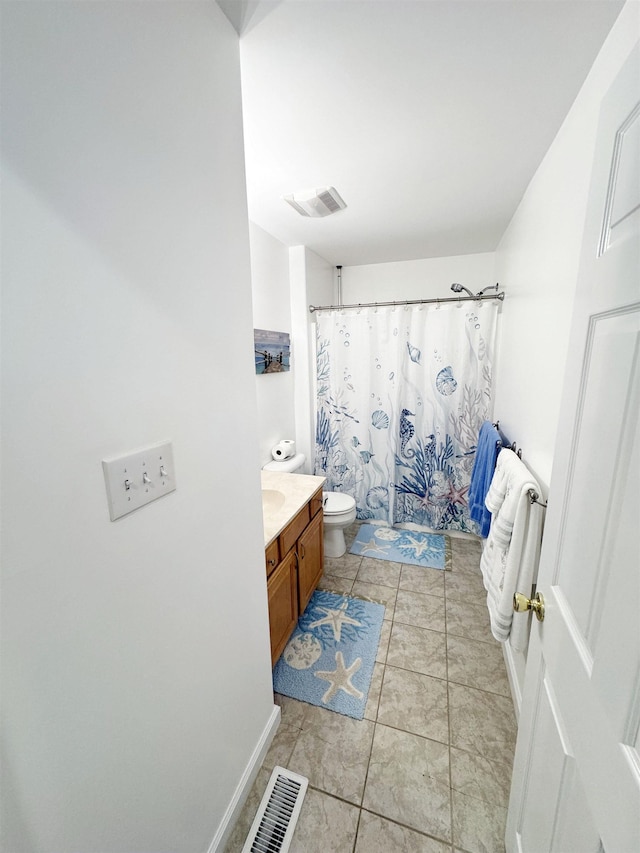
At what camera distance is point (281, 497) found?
1845 mm

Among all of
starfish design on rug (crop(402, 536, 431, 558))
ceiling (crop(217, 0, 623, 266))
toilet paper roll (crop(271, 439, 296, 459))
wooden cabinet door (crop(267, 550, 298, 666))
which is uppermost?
ceiling (crop(217, 0, 623, 266))

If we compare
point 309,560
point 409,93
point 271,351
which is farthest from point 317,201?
point 309,560

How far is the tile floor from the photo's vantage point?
108cm

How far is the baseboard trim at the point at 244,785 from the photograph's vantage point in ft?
3.37

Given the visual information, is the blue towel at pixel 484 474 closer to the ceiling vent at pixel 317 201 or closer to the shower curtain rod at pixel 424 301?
the shower curtain rod at pixel 424 301

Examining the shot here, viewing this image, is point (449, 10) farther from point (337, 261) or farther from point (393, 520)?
point (393, 520)

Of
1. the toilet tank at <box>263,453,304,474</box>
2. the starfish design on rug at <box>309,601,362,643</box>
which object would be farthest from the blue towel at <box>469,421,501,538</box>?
the toilet tank at <box>263,453,304,474</box>

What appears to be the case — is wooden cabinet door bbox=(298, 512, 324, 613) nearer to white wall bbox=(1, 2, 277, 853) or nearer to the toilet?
the toilet

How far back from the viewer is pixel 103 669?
636 millimetres

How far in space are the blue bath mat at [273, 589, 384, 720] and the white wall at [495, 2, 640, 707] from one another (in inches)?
27.1

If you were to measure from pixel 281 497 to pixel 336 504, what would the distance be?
713 mm

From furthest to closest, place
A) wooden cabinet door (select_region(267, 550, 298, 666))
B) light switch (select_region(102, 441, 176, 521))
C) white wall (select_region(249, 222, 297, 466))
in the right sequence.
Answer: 1. white wall (select_region(249, 222, 297, 466))
2. wooden cabinet door (select_region(267, 550, 298, 666))
3. light switch (select_region(102, 441, 176, 521))

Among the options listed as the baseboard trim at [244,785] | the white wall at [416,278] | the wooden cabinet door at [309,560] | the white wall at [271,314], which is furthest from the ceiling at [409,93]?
the baseboard trim at [244,785]

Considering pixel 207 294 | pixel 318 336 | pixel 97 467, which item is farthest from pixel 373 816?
pixel 318 336
